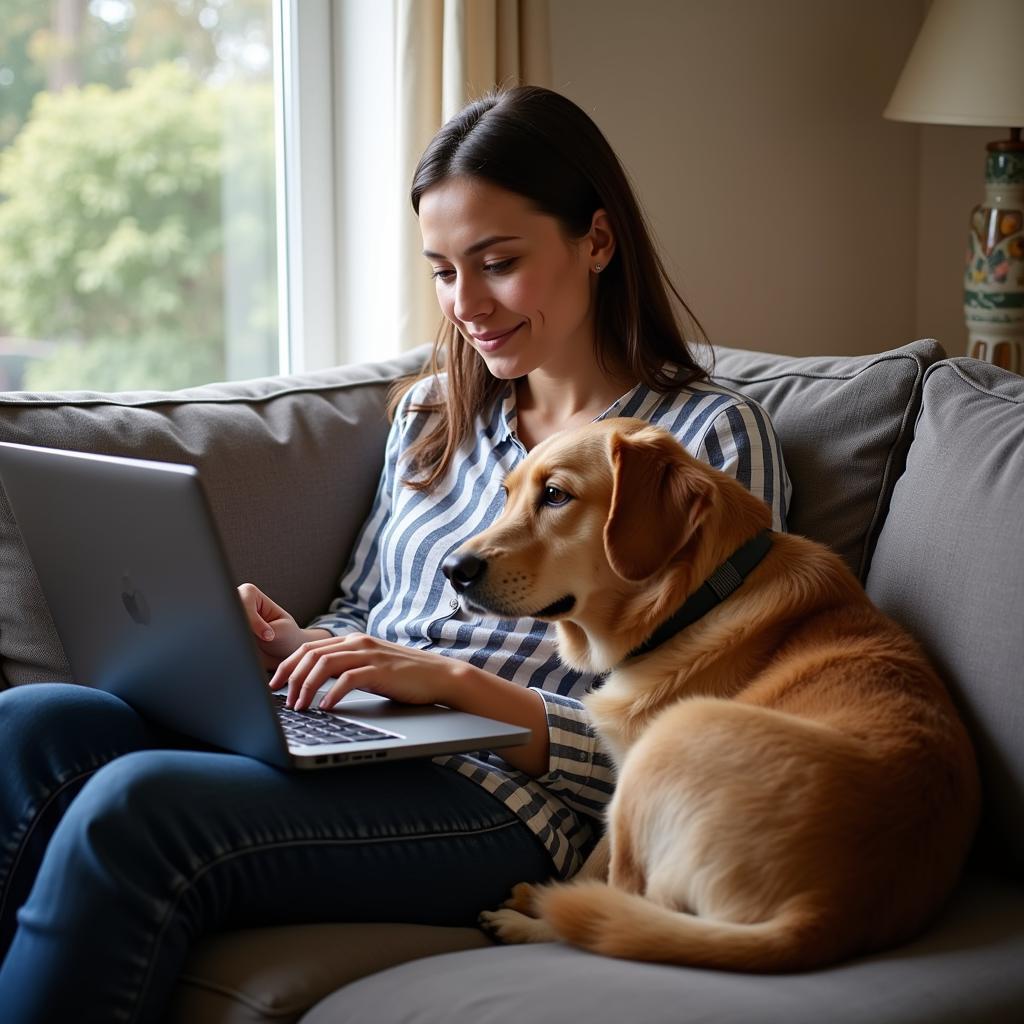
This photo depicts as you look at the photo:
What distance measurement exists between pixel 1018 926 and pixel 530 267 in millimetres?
976

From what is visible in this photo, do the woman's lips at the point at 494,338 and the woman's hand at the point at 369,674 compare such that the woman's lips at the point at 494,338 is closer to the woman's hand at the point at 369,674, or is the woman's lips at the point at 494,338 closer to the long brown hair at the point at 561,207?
the long brown hair at the point at 561,207

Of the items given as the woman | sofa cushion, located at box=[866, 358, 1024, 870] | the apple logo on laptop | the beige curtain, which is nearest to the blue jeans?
the woman

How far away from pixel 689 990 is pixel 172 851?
497mm

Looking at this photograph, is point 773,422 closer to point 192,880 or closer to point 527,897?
point 527,897

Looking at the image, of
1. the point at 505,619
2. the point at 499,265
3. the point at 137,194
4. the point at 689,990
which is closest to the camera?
the point at 689,990

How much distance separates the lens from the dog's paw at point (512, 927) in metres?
1.32

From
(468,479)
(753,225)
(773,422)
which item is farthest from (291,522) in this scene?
(753,225)

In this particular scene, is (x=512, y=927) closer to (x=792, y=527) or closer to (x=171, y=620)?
(x=171, y=620)

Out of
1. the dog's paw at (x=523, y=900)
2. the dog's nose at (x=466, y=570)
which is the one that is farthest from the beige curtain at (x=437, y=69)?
the dog's paw at (x=523, y=900)

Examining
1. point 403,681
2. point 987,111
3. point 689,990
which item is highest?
point 987,111

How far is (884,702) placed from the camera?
4.12ft

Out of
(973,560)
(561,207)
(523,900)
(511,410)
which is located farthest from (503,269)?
(523,900)

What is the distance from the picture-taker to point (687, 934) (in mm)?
1114

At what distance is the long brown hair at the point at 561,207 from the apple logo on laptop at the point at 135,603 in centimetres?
59
